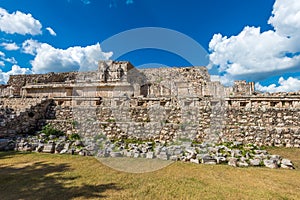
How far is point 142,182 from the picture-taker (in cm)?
381

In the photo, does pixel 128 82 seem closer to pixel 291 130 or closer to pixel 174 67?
pixel 174 67

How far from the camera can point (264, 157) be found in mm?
5309

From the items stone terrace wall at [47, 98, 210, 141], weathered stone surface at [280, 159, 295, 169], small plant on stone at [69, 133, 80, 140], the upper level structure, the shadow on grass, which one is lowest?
the shadow on grass

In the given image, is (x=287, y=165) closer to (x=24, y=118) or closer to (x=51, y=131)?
(x=51, y=131)

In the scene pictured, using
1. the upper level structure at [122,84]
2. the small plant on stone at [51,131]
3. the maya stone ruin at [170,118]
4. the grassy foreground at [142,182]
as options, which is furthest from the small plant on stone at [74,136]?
the upper level structure at [122,84]

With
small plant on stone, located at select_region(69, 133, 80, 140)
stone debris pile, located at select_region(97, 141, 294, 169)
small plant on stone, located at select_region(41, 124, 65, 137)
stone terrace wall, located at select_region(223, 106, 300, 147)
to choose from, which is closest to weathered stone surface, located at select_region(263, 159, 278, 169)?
stone debris pile, located at select_region(97, 141, 294, 169)

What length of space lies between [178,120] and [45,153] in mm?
5834

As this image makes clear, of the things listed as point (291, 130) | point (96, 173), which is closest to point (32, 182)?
point (96, 173)

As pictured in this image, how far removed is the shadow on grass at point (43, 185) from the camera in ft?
10.6

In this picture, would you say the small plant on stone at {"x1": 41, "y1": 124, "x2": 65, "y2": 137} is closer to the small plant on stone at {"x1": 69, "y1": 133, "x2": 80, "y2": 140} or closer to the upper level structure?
the small plant on stone at {"x1": 69, "y1": 133, "x2": 80, "y2": 140}

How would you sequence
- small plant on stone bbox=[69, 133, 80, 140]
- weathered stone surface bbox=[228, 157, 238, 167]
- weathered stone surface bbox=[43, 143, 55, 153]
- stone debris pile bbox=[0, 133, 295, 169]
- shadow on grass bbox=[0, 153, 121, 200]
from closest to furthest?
1. shadow on grass bbox=[0, 153, 121, 200]
2. weathered stone surface bbox=[228, 157, 238, 167]
3. stone debris pile bbox=[0, 133, 295, 169]
4. weathered stone surface bbox=[43, 143, 55, 153]
5. small plant on stone bbox=[69, 133, 80, 140]

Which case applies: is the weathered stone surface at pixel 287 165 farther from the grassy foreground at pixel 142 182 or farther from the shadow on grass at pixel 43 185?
the shadow on grass at pixel 43 185

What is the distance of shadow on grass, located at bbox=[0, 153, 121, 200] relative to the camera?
3.22 meters

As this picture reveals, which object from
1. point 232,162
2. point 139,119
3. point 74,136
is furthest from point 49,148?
point 232,162
